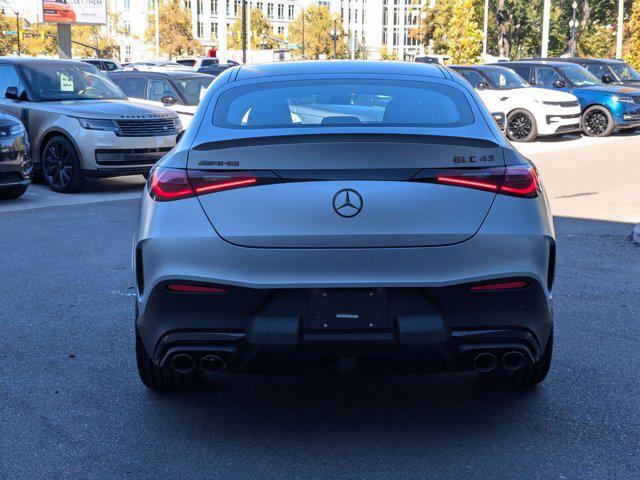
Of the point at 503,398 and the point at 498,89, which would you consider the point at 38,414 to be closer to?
the point at 503,398

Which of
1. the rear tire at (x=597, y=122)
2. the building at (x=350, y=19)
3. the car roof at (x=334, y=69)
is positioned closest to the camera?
the car roof at (x=334, y=69)

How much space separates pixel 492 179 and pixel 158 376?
6.10 feet

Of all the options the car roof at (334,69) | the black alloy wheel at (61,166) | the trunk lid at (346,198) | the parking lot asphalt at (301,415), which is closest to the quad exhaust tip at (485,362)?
the parking lot asphalt at (301,415)

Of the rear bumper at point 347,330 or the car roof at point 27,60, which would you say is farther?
the car roof at point 27,60

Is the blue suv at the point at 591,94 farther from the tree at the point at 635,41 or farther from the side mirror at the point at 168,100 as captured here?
the tree at the point at 635,41

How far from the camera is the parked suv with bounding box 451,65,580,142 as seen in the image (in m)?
22.5

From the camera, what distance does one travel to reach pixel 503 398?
4707 millimetres

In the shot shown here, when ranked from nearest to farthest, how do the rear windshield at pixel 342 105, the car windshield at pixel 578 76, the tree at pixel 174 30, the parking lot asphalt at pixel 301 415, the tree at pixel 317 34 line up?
the parking lot asphalt at pixel 301 415 < the rear windshield at pixel 342 105 < the car windshield at pixel 578 76 < the tree at pixel 174 30 < the tree at pixel 317 34

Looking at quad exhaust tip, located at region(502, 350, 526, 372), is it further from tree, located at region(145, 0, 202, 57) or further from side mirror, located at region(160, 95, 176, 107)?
tree, located at region(145, 0, 202, 57)

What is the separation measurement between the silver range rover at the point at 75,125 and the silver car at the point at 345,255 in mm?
9355

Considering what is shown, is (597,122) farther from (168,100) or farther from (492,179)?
(492,179)

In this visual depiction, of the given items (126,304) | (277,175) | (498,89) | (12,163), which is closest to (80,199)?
(12,163)

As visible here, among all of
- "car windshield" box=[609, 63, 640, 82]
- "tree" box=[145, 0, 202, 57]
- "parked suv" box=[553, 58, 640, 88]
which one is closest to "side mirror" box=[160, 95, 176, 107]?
"parked suv" box=[553, 58, 640, 88]

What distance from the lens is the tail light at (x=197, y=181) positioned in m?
3.82
